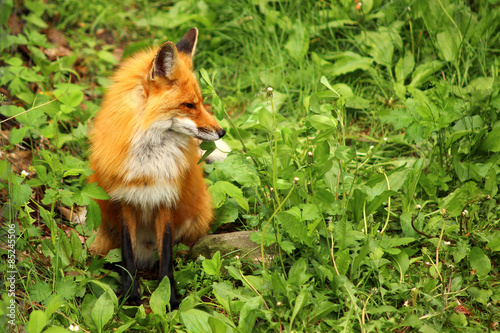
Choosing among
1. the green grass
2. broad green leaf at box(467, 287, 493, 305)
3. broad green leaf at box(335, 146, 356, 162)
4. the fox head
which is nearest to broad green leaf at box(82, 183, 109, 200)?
the green grass

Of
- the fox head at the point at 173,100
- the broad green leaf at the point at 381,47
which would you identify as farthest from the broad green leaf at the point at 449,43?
the fox head at the point at 173,100

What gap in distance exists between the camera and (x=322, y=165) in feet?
9.26

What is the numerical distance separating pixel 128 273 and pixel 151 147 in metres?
0.84

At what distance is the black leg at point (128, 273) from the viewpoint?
277cm

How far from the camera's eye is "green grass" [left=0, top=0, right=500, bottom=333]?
8.02 ft

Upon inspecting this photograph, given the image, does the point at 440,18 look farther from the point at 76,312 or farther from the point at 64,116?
the point at 76,312

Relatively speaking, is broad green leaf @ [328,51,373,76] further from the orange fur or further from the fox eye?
the fox eye

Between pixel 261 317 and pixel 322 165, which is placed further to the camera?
pixel 322 165

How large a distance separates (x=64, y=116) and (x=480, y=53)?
387cm

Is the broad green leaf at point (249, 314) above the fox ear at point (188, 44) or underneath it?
underneath

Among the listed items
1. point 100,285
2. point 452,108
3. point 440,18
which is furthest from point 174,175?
point 440,18

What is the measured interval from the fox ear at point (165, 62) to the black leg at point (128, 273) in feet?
3.26

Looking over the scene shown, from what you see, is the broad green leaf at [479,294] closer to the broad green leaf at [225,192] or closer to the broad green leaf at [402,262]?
the broad green leaf at [402,262]

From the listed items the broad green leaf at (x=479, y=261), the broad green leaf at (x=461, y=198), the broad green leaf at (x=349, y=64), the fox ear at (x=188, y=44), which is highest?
the fox ear at (x=188, y=44)
